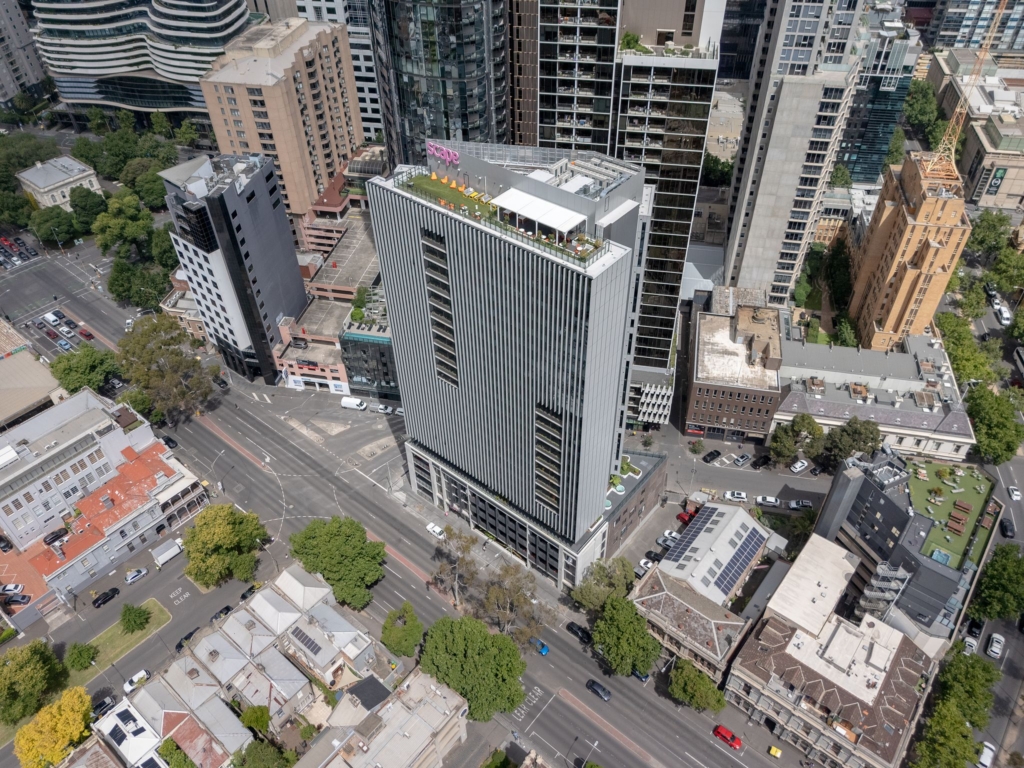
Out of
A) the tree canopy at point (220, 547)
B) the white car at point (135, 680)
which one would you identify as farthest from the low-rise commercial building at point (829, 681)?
the white car at point (135, 680)

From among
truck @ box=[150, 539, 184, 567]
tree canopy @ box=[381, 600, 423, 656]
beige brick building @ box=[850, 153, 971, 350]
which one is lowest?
truck @ box=[150, 539, 184, 567]

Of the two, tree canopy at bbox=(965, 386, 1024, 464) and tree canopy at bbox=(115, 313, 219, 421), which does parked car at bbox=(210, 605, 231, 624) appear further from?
tree canopy at bbox=(965, 386, 1024, 464)

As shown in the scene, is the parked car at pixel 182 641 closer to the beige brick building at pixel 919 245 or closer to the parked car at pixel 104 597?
the parked car at pixel 104 597

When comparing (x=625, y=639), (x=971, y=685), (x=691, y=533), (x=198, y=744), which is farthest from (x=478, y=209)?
(x=971, y=685)

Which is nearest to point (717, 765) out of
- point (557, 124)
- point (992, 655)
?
point (992, 655)

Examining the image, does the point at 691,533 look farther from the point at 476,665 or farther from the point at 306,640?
the point at 306,640

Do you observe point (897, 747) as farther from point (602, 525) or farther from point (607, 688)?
point (602, 525)

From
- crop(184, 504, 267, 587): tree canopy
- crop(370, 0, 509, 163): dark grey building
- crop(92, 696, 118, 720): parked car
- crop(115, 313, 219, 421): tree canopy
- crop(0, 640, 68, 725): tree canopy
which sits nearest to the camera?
crop(0, 640, 68, 725): tree canopy

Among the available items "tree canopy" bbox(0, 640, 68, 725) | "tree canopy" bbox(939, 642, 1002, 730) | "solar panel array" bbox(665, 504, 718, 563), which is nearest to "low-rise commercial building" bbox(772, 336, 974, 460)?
"solar panel array" bbox(665, 504, 718, 563)
